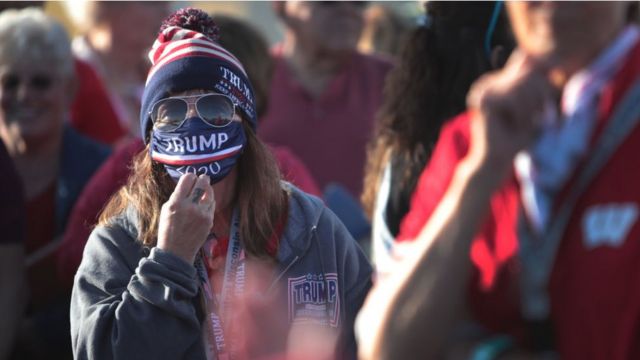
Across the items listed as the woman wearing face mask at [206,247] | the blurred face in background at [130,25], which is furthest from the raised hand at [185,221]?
the blurred face in background at [130,25]

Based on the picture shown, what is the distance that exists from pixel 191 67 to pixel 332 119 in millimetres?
2589

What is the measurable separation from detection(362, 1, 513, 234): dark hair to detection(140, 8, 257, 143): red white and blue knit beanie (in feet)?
2.53

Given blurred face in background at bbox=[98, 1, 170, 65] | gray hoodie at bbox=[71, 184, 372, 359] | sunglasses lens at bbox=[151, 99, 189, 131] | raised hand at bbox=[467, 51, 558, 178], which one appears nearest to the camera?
raised hand at bbox=[467, 51, 558, 178]

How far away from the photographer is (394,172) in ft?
14.3

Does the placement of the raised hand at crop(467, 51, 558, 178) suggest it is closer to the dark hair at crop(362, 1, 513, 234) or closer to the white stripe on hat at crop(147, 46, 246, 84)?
the white stripe on hat at crop(147, 46, 246, 84)

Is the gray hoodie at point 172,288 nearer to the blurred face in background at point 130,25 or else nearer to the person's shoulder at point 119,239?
the person's shoulder at point 119,239

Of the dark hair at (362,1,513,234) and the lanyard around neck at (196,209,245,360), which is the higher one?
the dark hair at (362,1,513,234)

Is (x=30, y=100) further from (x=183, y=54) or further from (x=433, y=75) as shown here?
(x=183, y=54)

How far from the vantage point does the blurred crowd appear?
222cm

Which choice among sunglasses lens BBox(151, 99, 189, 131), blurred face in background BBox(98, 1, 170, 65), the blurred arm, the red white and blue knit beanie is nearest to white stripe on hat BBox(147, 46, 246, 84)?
the red white and blue knit beanie

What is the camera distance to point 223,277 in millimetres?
3545

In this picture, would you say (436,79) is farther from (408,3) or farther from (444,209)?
(408,3)

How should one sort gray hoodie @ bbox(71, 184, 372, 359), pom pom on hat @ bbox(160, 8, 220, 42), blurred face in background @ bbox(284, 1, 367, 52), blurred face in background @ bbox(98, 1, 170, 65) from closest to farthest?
1. gray hoodie @ bbox(71, 184, 372, 359)
2. pom pom on hat @ bbox(160, 8, 220, 42)
3. blurred face in background @ bbox(284, 1, 367, 52)
4. blurred face in background @ bbox(98, 1, 170, 65)

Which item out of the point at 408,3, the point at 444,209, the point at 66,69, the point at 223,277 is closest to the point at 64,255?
the point at 66,69
